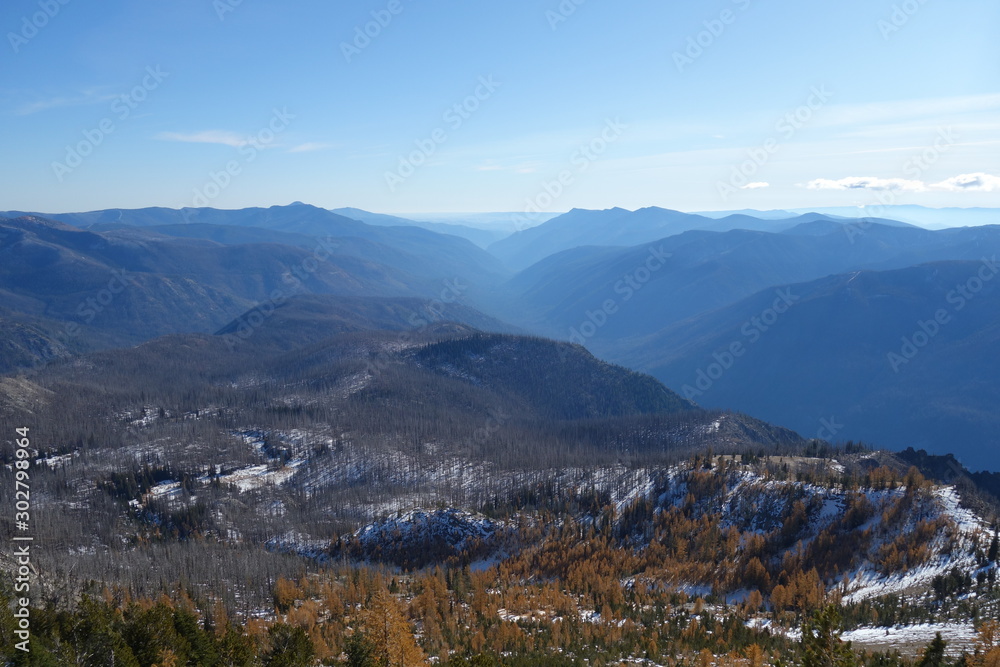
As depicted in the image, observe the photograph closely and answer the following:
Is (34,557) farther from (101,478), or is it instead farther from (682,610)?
(682,610)

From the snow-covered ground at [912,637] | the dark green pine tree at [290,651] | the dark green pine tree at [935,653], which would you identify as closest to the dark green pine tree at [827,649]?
the dark green pine tree at [935,653]

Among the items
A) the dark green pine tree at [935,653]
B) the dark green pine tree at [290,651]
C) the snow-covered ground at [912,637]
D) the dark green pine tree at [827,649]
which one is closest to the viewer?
the dark green pine tree at [827,649]

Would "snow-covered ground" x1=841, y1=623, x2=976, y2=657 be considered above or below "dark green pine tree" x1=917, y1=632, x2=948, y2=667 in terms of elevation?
below

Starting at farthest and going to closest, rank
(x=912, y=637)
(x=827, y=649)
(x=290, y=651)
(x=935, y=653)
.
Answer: (x=912, y=637), (x=290, y=651), (x=935, y=653), (x=827, y=649)

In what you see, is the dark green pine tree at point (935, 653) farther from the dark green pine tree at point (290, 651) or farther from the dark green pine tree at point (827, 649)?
the dark green pine tree at point (290, 651)

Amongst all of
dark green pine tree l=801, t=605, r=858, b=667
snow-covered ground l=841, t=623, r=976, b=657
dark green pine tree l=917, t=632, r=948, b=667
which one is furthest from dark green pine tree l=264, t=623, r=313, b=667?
snow-covered ground l=841, t=623, r=976, b=657

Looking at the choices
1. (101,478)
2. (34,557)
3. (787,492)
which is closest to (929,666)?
(787,492)

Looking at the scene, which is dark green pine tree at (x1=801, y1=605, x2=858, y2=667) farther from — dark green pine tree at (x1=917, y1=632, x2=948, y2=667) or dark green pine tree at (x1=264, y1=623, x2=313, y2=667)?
dark green pine tree at (x1=264, y1=623, x2=313, y2=667)

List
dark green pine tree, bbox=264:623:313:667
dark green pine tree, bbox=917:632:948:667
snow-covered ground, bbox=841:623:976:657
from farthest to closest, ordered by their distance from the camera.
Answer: snow-covered ground, bbox=841:623:976:657
dark green pine tree, bbox=264:623:313:667
dark green pine tree, bbox=917:632:948:667

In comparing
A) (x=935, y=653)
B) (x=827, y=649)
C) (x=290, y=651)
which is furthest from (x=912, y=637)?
(x=290, y=651)

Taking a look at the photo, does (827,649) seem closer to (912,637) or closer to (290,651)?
(290,651)

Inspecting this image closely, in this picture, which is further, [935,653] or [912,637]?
[912,637]
